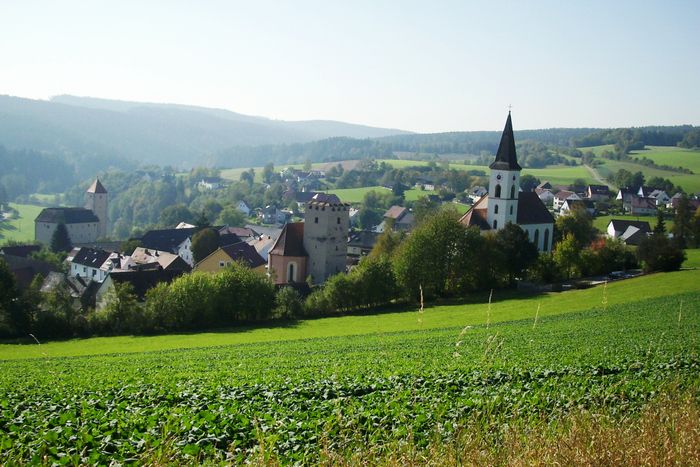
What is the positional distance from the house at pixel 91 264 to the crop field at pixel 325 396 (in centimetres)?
4684

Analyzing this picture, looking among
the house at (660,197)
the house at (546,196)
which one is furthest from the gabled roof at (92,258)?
the house at (660,197)

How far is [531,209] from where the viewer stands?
67.7 meters

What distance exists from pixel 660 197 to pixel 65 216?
94883 mm

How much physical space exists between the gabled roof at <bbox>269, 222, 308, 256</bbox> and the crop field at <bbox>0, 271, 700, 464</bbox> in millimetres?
28402

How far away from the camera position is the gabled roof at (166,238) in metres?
89.4

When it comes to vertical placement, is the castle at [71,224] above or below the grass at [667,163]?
below

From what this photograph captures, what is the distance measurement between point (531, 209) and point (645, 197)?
51.7 meters

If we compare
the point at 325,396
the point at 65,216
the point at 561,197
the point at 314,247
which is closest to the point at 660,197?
the point at 561,197

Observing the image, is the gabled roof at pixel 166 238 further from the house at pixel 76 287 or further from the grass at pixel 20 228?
the grass at pixel 20 228

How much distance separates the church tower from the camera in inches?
2552

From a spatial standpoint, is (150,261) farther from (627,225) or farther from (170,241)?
(627,225)

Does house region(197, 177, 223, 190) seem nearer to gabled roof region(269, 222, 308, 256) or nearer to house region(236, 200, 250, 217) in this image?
house region(236, 200, 250, 217)

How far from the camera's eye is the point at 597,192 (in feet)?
398

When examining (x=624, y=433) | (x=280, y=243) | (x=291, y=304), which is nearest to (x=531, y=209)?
(x=280, y=243)
